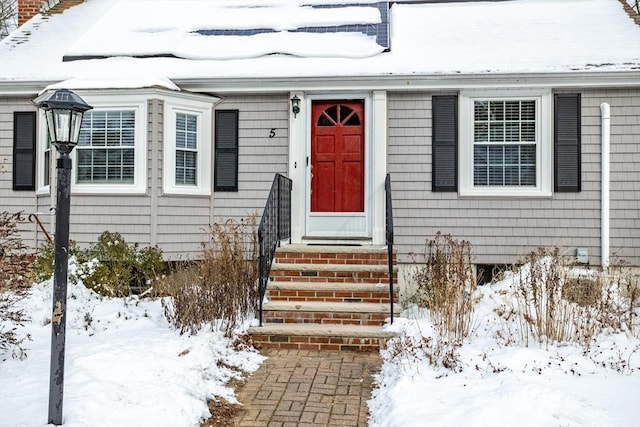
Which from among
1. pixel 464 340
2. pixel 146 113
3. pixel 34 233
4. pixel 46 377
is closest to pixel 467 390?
pixel 464 340

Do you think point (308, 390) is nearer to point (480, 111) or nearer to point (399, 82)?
point (399, 82)

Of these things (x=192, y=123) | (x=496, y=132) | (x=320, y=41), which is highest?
(x=320, y=41)

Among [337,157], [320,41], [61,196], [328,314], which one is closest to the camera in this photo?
[61,196]

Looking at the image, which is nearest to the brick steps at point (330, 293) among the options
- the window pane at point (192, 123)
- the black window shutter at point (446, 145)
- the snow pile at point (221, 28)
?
the black window shutter at point (446, 145)

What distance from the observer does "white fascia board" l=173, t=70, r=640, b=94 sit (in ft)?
24.3

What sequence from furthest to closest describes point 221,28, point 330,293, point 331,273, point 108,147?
point 221,28 < point 108,147 < point 331,273 < point 330,293

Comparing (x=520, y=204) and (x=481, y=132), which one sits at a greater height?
(x=481, y=132)

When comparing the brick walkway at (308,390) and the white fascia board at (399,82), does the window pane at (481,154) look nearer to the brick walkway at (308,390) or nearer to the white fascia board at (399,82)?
the white fascia board at (399,82)

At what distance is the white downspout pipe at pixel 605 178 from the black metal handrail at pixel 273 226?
4.35 meters

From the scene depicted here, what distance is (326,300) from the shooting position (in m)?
6.19

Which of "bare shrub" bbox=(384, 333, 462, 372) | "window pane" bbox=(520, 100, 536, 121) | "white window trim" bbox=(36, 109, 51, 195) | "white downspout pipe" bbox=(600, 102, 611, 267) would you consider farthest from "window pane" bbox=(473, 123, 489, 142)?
"white window trim" bbox=(36, 109, 51, 195)

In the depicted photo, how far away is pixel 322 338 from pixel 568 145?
4534mm

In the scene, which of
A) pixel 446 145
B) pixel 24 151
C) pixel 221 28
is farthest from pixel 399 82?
pixel 24 151

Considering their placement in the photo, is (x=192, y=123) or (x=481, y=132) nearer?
(x=481, y=132)
